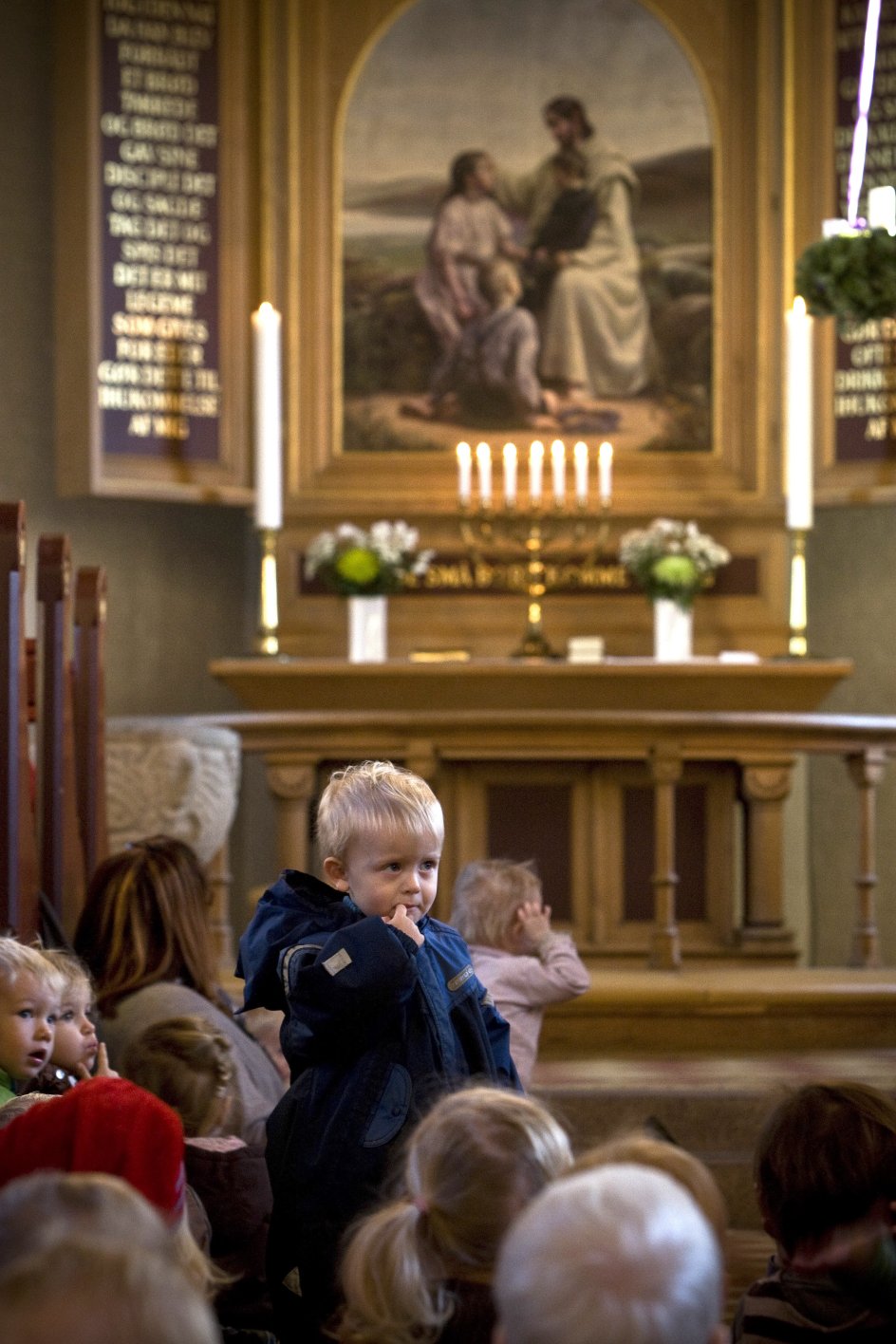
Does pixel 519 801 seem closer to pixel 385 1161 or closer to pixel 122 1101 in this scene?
pixel 385 1161

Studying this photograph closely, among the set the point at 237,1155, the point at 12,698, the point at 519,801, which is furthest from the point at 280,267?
the point at 237,1155

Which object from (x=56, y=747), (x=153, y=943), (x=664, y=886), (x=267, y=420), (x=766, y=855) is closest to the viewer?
(x=153, y=943)

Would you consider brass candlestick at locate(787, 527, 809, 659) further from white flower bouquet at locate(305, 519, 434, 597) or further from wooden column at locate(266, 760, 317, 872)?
wooden column at locate(266, 760, 317, 872)

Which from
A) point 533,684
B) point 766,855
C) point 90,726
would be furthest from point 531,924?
point 533,684

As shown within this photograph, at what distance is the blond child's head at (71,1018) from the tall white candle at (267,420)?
4.82m

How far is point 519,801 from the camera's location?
24.2 feet

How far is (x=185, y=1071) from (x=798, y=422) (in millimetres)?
5376

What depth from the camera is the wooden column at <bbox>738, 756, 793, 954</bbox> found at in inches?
276

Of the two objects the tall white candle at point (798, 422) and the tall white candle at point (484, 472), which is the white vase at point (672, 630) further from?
the tall white candle at point (484, 472)

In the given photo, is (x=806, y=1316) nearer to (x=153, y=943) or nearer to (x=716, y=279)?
(x=153, y=943)

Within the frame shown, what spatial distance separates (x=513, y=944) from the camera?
152 inches

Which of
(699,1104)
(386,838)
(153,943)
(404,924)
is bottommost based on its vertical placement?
(699,1104)

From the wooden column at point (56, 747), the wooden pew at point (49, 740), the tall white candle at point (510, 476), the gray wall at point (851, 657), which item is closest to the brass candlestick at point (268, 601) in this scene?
the tall white candle at point (510, 476)

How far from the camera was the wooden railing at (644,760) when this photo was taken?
255 inches
